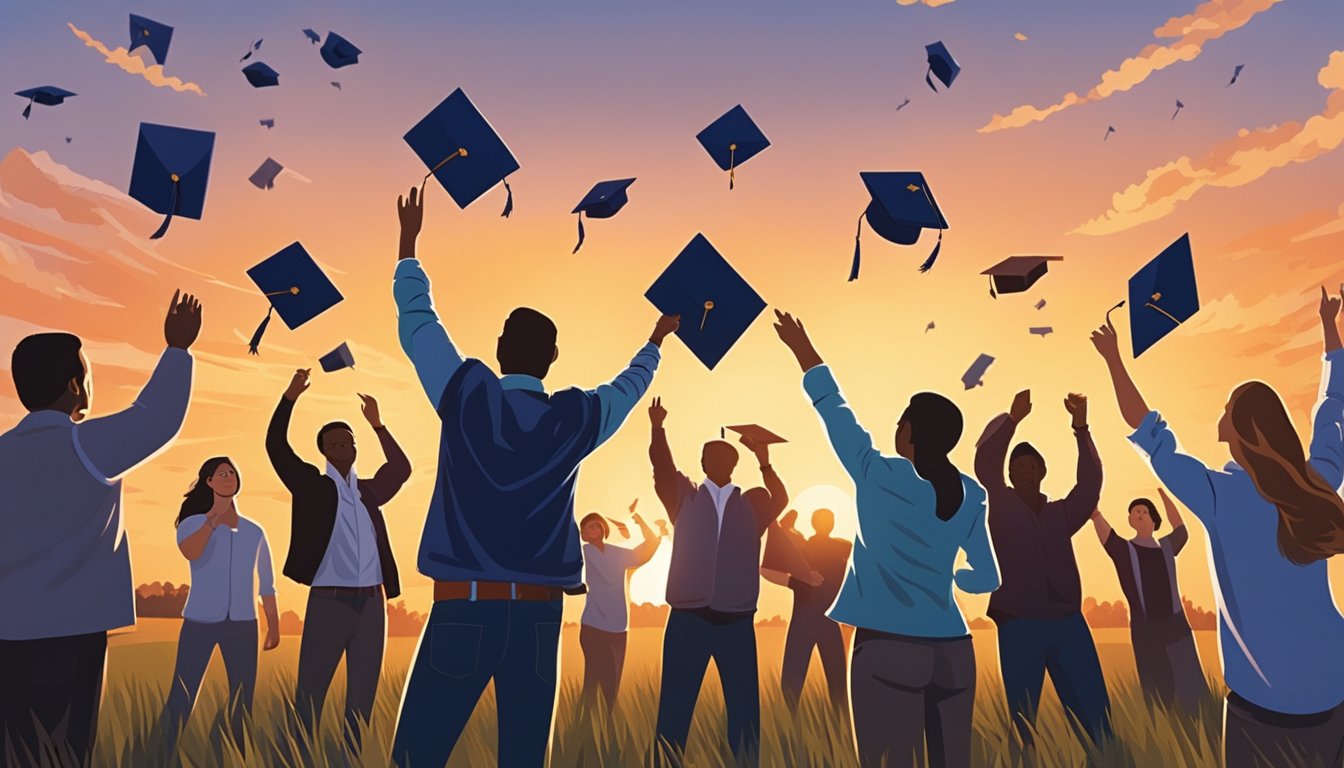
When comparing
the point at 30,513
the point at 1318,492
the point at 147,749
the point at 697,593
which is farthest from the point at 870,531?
the point at 147,749

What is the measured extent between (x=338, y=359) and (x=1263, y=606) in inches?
181

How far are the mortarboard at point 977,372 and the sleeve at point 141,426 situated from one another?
349 cm

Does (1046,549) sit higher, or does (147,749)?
(1046,549)

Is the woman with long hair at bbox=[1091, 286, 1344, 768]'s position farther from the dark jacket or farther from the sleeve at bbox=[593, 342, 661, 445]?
the dark jacket

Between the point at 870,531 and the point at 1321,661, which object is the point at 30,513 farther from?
the point at 1321,661

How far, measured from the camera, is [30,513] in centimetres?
253

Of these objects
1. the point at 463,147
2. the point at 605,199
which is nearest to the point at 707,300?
the point at 605,199

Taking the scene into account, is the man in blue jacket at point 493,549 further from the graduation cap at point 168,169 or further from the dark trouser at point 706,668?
the graduation cap at point 168,169

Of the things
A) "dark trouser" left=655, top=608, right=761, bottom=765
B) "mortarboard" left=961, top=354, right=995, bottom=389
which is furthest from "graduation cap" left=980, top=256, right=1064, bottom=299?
"dark trouser" left=655, top=608, right=761, bottom=765

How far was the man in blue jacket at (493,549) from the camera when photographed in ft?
7.84

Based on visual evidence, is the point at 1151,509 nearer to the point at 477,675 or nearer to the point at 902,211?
the point at 902,211

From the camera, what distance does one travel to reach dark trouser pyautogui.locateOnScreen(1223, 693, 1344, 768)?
7.90 feet

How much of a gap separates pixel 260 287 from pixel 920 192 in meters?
3.13

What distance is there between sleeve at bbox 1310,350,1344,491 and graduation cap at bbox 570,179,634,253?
2870 mm
